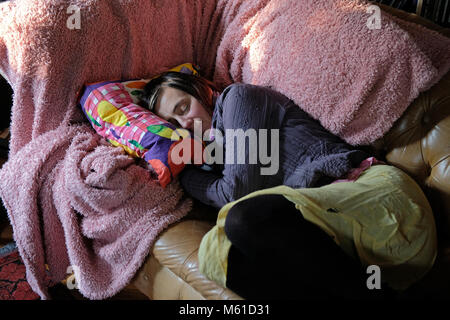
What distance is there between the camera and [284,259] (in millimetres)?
877

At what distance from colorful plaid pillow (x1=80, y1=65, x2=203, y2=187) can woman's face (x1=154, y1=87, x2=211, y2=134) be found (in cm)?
4

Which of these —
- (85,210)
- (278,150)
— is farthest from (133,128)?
(278,150)

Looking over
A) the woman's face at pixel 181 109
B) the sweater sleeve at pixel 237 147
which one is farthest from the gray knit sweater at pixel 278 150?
the woman's face at pixel 181 109

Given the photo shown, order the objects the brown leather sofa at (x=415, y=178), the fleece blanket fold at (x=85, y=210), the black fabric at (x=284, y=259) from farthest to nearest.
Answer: the fleece blanket fold at (x=85, y=210) → the brown leather sofa at (x=415, y=178) → the black fabric at (x=284, y=259)

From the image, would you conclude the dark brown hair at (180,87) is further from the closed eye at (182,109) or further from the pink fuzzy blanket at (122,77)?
the pink fuzzy blanket at (122,77)

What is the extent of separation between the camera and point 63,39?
4.33 ft

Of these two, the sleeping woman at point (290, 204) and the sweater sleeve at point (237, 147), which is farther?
the sweater sleeve at point (237, 147)

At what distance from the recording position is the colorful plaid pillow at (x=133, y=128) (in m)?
1.19

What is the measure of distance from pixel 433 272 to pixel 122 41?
1210 mm

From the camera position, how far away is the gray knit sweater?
3.58 ft

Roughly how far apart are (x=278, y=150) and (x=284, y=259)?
0.37m

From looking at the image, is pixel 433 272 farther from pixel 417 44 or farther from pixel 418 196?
pixel 417 44

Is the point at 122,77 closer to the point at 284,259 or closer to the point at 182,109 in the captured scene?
the point at 182,109

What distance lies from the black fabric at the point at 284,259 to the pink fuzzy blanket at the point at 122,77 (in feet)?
1.05
